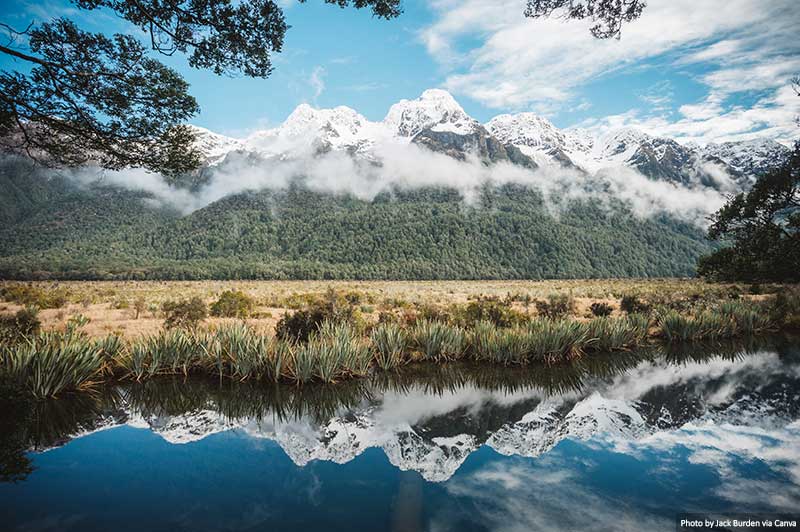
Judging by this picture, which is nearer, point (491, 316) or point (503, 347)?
point (503, 347)

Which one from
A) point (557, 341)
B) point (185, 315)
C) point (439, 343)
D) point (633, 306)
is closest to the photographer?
point (557, 341)

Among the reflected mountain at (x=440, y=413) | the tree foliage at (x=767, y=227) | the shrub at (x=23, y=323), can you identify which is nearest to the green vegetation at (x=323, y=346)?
the shrub at (x=23, y=323)

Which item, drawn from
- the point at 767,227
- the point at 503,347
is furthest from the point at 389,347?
the point at 767,227

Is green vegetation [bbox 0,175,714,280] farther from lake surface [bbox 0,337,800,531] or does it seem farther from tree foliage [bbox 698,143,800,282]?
lake surface [bbox 0,337,800,531]

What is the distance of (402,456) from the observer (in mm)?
4758

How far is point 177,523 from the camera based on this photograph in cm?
331

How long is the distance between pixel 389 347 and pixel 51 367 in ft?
20.8

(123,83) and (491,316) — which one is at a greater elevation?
(123,83)

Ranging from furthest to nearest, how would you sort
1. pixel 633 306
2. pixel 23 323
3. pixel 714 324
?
pixel 633 306, pixel 714 324, pixel 23 323

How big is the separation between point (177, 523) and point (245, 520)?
559 millimetres

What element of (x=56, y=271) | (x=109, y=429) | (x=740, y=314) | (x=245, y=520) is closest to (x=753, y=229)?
(x=740, y=314)

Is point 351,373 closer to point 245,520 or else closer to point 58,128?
point 245,520

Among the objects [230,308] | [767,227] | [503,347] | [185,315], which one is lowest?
[503,347]

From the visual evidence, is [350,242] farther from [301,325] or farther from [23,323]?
[301,325]
